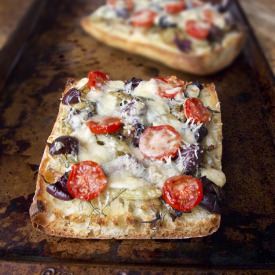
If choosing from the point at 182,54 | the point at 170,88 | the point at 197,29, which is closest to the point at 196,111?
the point at 170,88

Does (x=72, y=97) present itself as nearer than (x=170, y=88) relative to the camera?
Yes

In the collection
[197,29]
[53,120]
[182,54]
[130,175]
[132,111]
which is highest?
[132,111]

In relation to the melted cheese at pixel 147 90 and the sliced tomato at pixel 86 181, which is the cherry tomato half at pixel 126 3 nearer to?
the melted cheese at pixel 147 90

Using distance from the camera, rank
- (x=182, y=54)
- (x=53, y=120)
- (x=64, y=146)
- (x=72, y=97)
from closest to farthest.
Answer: (x=64, y=146), (x=72, y=97), (x=53, y=120), (x=182, y=54)

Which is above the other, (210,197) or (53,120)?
(210,197)

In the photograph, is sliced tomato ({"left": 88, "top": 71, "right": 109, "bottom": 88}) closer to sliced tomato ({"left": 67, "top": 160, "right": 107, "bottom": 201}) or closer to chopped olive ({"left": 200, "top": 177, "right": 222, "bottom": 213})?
sliced tomato ({"left": 67, "top": 160, "right": 107, "bottom": 201})

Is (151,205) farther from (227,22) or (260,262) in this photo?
(227,22)

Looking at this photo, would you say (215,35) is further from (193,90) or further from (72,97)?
(72,97)
